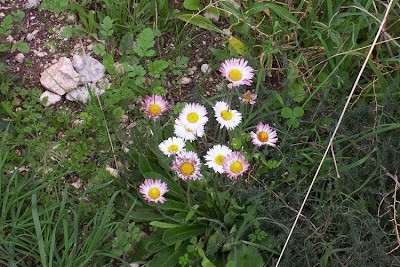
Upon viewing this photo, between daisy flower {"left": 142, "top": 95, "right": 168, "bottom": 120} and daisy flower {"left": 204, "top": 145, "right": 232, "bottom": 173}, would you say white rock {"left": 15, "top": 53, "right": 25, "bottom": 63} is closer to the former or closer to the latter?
daisy flower {"left": 142, "top": 95, "right": 168, "bottom": 120}

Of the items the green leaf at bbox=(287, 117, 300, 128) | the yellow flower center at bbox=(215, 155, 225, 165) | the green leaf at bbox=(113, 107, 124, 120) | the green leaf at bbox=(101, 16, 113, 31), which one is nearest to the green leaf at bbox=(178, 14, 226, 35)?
the green leaf at bbox=(101, 16, 113, 31)

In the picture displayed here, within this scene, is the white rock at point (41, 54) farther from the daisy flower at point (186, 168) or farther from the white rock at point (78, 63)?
the daisy flower at point (186, 168)

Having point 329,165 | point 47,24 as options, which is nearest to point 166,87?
point 47,24

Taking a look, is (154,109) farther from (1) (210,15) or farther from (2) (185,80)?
(1) (210,15)

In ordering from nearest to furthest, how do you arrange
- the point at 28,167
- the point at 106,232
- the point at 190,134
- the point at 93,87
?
the point at 190,134, the point at 106,232, the point at 28,167, the point at 93,87

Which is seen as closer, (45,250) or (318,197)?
(45,250)

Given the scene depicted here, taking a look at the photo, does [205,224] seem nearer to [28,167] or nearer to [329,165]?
[329,165]

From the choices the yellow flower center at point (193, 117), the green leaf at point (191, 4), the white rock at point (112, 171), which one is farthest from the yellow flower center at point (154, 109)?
the green leaf at point (191, 4)
